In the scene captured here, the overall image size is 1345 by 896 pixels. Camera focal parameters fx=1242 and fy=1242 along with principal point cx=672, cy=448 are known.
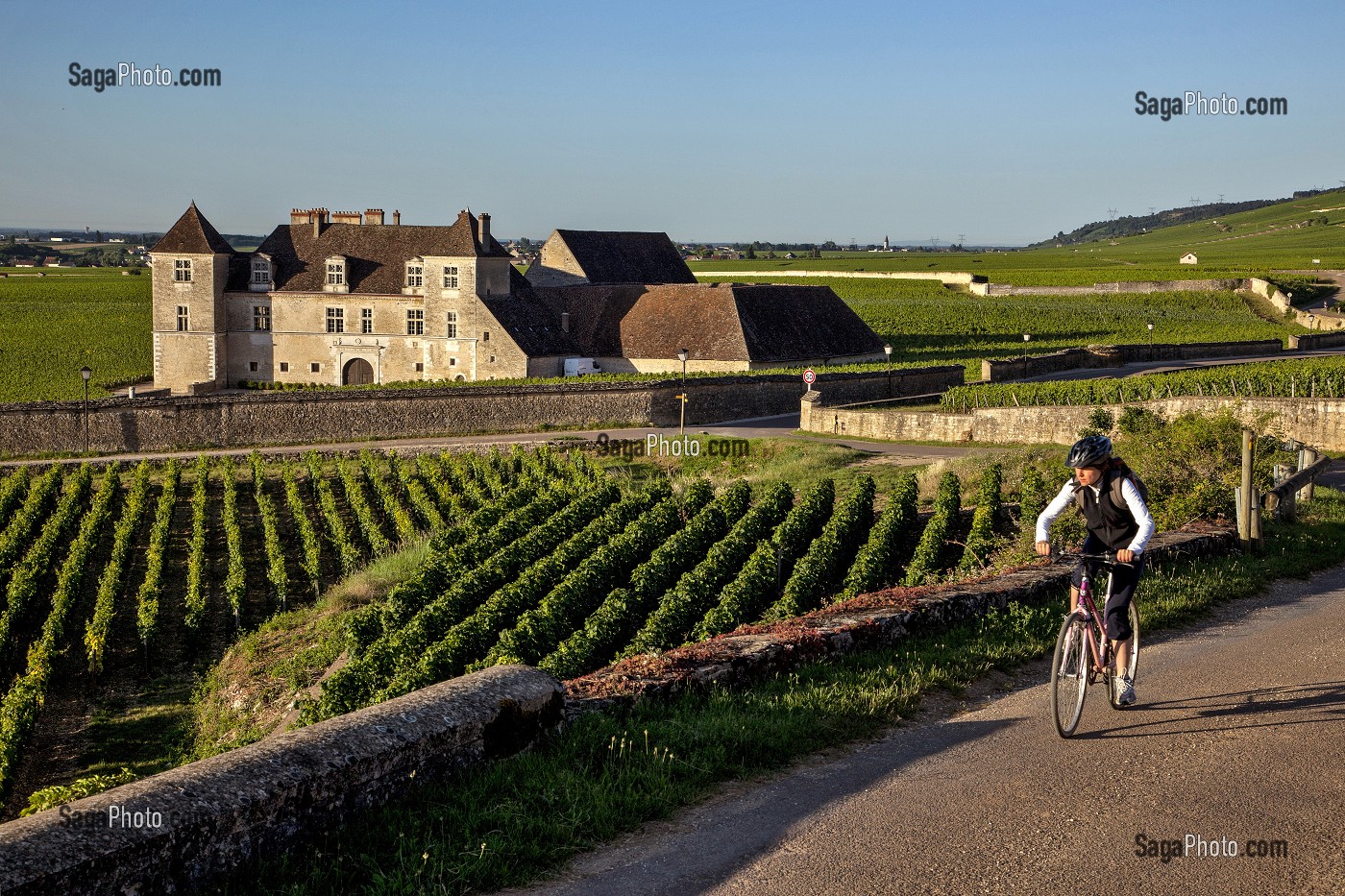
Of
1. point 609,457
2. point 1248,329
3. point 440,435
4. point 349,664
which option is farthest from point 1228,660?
point 1248,329

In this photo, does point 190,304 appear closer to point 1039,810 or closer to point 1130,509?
point 1130,509

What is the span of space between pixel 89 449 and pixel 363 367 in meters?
17.6

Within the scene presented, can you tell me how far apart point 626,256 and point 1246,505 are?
5646 cm

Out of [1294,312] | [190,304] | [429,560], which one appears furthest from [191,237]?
[1294,312]

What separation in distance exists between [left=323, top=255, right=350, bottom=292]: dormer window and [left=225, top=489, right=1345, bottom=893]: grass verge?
50073mm

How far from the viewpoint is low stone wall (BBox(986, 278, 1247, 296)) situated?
92625 millimetres

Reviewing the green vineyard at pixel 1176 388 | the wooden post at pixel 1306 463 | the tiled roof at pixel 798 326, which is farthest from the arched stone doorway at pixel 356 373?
the wooden post at pixel 1306 463

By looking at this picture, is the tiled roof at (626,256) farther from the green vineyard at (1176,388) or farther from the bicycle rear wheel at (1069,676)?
the bicycle rear wheel at (1069,676)

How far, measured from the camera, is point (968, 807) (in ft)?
22.5

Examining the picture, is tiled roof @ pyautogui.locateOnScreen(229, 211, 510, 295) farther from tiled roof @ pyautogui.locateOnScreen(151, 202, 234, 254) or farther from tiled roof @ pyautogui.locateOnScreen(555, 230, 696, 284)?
tiled roof @ pyautogui.locateOnScreen(555, 230, 696, 284)

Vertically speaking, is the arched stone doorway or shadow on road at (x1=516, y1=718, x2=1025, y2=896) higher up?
the arched stone doorway

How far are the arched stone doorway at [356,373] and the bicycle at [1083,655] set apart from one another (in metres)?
51.3

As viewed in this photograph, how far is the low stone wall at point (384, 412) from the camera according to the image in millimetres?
40438

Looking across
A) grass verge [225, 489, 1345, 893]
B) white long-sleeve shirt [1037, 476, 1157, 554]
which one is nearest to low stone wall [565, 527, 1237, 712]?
grass verge [225, 489, 1345, 893]
